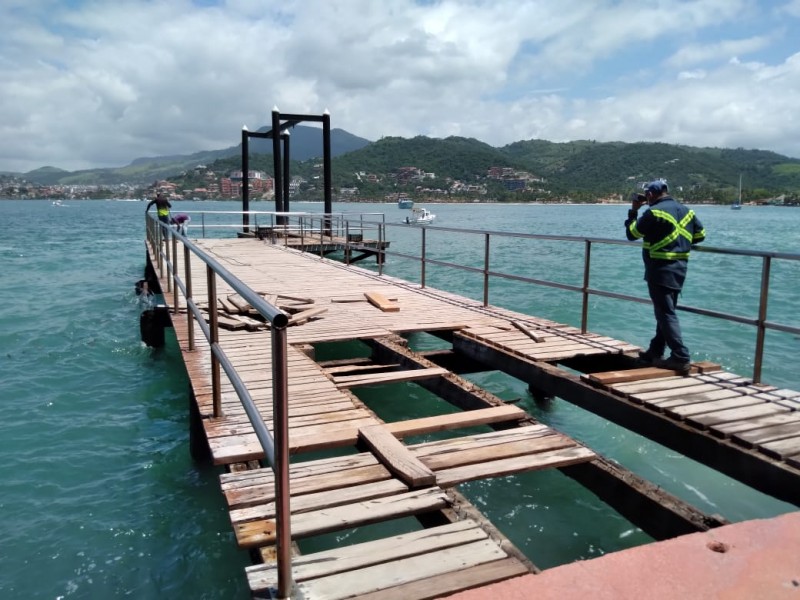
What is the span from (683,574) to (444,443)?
1699 millimetres

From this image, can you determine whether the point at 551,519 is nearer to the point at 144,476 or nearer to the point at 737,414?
the point at 737,414

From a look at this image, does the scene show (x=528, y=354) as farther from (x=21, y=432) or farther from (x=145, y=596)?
(x=21, y=432)

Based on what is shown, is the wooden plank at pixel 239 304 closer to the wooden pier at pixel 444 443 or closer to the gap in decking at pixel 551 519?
the wooden pier at pixel 444 443

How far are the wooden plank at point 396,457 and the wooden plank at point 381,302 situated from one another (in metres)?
4.37

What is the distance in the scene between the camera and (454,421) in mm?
4324

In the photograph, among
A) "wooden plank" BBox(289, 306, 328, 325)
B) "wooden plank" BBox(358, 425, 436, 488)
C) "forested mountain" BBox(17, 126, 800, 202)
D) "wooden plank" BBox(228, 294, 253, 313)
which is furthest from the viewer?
"forested mountain" BBox(17, 126, 800, 202)

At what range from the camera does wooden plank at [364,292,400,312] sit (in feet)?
27.7

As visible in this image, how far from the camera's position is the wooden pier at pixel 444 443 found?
103 inches

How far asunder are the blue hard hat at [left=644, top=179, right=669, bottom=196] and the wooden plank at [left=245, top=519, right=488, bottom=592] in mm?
3559

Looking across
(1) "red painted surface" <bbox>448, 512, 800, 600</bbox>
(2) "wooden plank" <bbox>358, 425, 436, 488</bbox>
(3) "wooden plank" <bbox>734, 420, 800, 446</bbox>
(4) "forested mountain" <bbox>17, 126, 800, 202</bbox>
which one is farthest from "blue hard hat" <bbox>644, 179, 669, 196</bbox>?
(4) "forested mountain" <bbox>17, 126, 800, 202</bbox>

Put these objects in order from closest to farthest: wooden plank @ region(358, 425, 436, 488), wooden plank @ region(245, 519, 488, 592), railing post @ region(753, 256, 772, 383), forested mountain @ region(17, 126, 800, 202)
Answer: wooden plank @ region(245, 519, 488, 592), wooden plank @ region(358, 425, 436, 488), railing post @ region(753, 256, 772, 383), forested mountain @ region(17, 126, 800, 202)

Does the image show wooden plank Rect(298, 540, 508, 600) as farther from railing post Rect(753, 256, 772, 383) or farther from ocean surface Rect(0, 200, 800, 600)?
railing post Rect(753, 256, 772, 383)

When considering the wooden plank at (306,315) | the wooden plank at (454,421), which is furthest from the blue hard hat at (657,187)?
the wooden plank at (306,315)

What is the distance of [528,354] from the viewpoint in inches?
237
